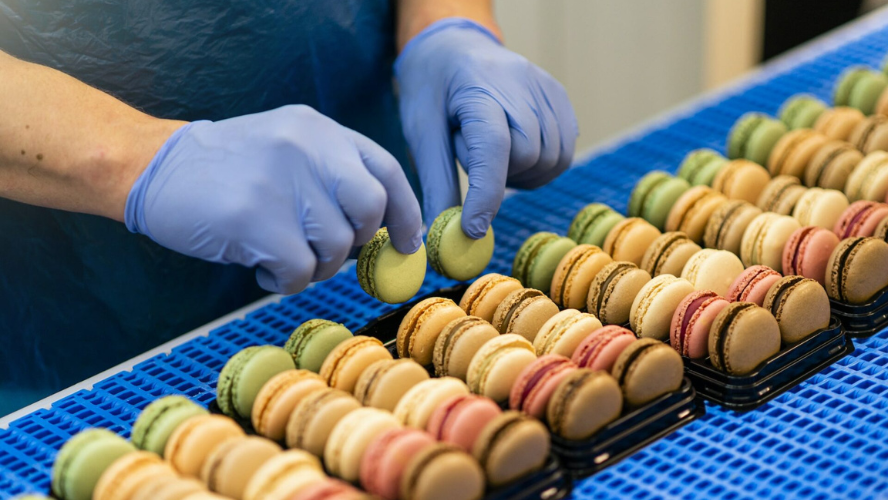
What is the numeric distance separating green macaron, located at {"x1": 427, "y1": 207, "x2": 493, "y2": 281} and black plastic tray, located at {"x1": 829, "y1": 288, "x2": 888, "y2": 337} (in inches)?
29.8

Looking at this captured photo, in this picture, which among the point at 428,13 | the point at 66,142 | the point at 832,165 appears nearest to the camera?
the point at 66,142

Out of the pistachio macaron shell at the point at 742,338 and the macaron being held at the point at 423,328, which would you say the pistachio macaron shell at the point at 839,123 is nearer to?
the pistachio macaron shell at the point at 742,338

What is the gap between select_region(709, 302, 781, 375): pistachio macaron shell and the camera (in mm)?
1612

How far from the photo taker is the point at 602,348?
1.61 meters

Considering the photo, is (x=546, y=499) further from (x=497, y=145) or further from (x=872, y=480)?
(x=497, y=145)

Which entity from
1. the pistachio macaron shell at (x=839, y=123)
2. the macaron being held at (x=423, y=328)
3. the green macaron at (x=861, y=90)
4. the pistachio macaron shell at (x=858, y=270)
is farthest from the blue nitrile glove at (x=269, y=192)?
the green macaron at (x=861, y=90)

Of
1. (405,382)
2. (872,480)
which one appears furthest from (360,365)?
(872,480)

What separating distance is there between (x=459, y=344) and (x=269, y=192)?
46cm

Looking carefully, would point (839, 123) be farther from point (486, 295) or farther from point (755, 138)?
point (486, 295)

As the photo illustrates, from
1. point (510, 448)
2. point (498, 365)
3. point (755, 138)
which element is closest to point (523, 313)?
point (498, 365)

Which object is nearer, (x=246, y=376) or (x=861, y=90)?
(x=246, y=376)

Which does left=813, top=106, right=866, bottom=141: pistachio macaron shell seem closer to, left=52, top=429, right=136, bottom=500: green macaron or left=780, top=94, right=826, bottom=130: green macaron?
left=780, top=94, right=826, bottom=130: green macaron

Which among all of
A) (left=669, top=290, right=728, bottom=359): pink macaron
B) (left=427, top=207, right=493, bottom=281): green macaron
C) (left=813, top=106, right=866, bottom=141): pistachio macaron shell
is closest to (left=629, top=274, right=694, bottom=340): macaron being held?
(left=669, top=290, right=728, bottom=359): pink macaron

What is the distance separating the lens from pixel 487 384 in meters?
1.60
